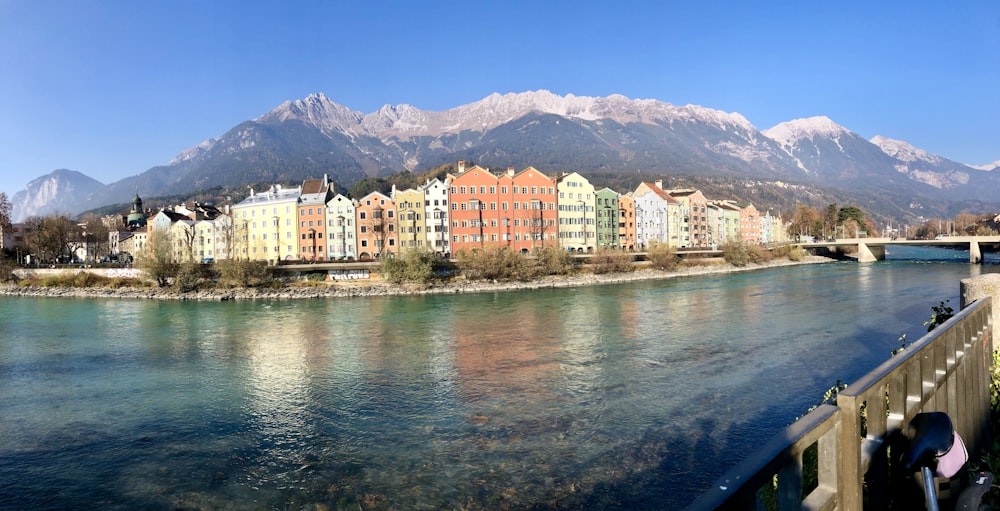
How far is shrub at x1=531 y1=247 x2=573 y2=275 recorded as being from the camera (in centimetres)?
5900

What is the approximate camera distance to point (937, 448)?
9.18ft

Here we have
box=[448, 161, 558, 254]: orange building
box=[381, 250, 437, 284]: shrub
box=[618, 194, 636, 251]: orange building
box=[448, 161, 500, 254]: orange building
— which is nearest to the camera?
box=[381, 250, 437, 284]: shrub

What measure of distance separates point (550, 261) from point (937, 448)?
56570 mm

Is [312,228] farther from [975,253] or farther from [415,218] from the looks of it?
[975,253]

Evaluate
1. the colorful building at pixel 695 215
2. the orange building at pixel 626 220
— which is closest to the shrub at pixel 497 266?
the orange building at pixel 626 220

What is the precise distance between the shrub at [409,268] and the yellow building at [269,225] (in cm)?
2305

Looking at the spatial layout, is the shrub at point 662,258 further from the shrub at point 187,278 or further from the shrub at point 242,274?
the shrub at point 187,278

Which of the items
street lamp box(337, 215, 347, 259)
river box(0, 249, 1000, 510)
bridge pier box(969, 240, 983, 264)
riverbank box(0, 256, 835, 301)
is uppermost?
street lamp box(337, 215, 347, 259)

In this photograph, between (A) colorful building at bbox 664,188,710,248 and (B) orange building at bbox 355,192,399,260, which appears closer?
(B) orange building at bbox 355,192,399,260

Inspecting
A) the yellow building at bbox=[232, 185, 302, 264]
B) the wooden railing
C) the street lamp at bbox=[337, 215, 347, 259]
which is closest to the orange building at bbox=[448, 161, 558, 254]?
the street lamp at bbox=[337, 215, 347, 259]

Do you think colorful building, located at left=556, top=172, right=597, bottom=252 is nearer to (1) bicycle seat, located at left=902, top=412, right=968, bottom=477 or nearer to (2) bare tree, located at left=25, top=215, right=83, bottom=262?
(2) bare tree, located at left=25, top=215, right=83, bottom=262

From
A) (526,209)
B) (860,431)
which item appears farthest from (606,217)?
(860,431)

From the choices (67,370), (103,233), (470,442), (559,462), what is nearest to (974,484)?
(559,462)

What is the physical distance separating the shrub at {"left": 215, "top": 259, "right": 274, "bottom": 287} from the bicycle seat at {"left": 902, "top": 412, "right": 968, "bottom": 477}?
58082 mm
